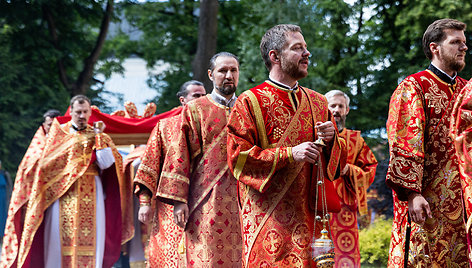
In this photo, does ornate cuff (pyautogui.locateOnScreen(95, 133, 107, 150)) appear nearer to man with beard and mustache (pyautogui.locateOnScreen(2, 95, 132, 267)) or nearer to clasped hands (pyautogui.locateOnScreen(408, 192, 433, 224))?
man with beard and mustache (pyautogui.locateOnScreen(2, 95, 132, 267))

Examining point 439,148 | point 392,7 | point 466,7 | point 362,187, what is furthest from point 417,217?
point 392,7

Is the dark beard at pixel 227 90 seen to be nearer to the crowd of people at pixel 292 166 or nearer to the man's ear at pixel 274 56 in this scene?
the crowd of people at pixel 292 166

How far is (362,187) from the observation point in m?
7.34

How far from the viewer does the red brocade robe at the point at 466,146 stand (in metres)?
3.85

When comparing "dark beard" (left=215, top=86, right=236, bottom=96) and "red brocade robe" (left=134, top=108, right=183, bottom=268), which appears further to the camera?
"red brocade robe" (left=134, top=108, right=183, bottom=268)

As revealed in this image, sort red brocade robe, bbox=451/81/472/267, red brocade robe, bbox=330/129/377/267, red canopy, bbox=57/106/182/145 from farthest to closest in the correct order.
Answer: red canopy, bbox=57/106/182/145 → red brocade robe, bbox=330/129/377/267 → red brocade robe, bbox=451/81/472/267

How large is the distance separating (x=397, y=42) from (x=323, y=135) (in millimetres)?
13675

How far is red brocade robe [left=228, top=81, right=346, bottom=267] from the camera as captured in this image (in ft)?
14.0

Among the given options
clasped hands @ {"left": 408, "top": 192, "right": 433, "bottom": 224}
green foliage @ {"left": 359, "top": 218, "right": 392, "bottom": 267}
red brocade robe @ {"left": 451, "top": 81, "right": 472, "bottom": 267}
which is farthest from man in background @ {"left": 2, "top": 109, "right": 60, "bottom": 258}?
red brocade robe @ {"left": 451, "top": 81, "right": 472, "bottom": 267}

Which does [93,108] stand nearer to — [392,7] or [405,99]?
[405,99]

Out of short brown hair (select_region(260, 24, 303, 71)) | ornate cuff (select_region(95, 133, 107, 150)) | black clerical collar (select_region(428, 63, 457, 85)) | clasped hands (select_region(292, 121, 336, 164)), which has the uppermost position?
ornate cuff (select_region(95, 133, 107, 150))

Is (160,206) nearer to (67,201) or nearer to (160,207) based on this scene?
(160,207)

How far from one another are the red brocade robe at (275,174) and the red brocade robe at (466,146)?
0.74 meters

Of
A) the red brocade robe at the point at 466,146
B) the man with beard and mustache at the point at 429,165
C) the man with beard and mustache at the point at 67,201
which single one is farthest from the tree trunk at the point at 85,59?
the red brocade robe at the point at 466,146
